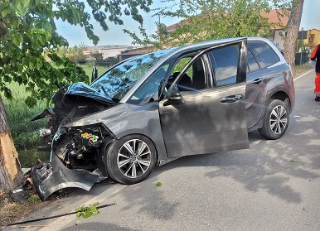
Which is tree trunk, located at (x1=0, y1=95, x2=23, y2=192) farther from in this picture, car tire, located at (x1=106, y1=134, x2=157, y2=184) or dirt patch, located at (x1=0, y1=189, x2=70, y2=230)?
car tire, located at (x1=106, y1=134, x2=157, y2=184)

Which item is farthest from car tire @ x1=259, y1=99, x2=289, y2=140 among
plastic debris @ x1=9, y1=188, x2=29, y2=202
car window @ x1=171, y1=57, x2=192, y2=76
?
plastic debris @ x1=9, y1=188, x2=29, y2=202

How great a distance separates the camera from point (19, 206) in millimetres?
3727

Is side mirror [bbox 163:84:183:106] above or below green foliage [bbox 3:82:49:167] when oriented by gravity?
above

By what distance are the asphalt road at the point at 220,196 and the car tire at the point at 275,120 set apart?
38cm

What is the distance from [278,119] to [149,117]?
271 centimetres

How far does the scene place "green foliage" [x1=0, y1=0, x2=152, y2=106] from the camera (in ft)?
9.95

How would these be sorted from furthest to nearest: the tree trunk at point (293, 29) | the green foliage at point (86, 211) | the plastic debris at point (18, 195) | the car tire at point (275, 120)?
1. the tree trunk at point (293, 29)
2. the car tire at point (275, 120)
3. the plastic debris at point (18, 195)
4. the green foliage at point (86, 211)

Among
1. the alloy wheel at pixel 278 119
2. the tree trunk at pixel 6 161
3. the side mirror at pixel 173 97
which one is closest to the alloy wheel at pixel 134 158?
the side mirror at pixel 173 97

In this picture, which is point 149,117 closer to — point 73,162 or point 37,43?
point 73,162

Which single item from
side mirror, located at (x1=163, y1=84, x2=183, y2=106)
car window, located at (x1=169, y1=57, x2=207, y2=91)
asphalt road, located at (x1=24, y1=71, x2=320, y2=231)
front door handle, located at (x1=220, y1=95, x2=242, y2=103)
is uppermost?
car window, located at (x1=169, y1=57, x2=207, y2=91)

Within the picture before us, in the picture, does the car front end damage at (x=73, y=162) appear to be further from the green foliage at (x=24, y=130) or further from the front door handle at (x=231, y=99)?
the front door handle at (x=231, y=99)

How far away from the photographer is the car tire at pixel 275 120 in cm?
545

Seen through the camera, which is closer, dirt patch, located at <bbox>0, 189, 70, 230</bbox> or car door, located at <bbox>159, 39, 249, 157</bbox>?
dirt patch, located at <bbox>0, 189, 70, 230</bbox>

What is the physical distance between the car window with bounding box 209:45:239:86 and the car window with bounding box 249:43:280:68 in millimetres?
831
